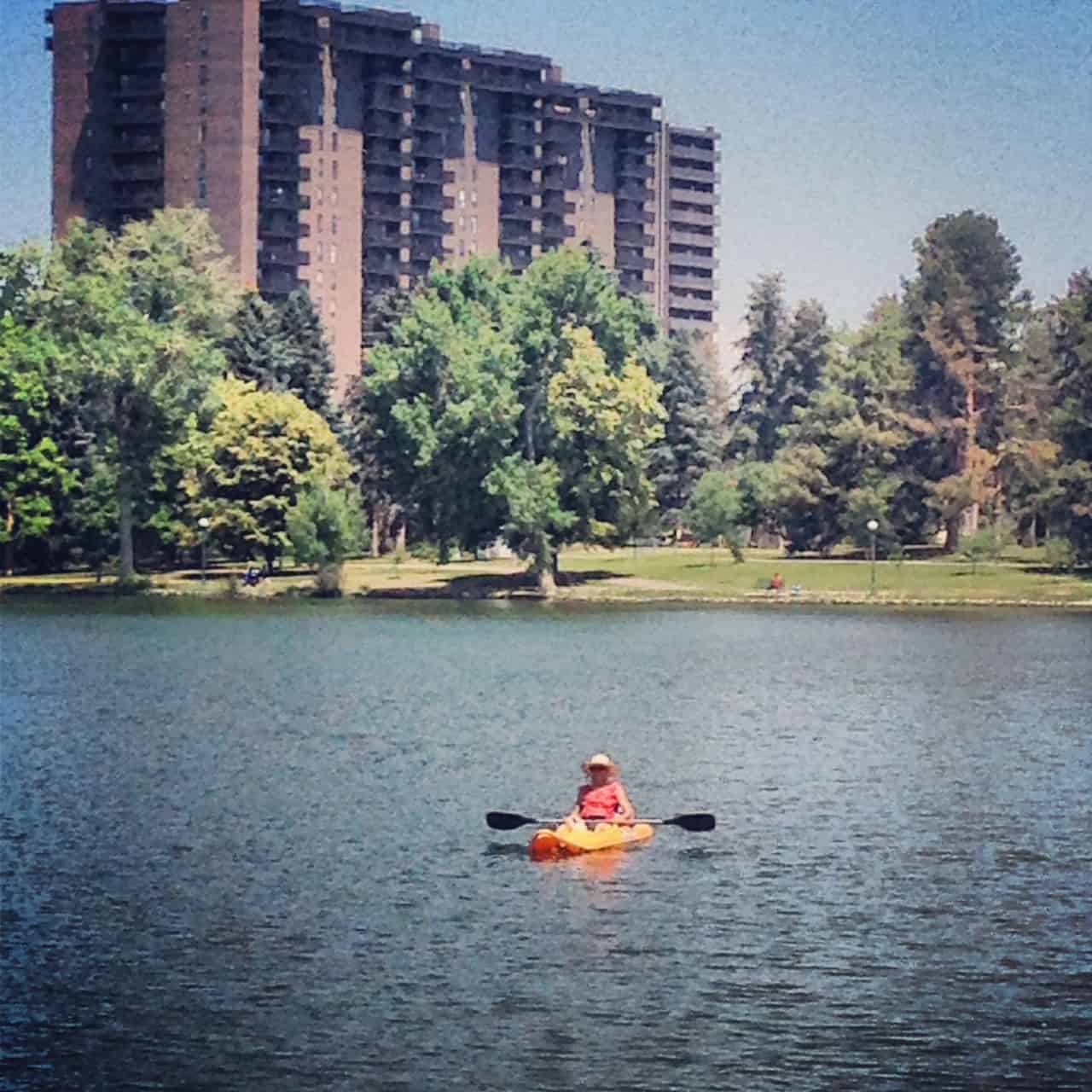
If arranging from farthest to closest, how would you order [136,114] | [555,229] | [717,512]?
1. [555,229]
2. [136,114]
3. [717,512]

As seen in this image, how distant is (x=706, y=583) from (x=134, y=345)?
1096 inches

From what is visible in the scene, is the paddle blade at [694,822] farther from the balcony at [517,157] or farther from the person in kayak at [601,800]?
the balcony at [517,157]

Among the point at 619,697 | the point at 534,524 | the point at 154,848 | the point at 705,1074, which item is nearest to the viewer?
the point at 705,1074

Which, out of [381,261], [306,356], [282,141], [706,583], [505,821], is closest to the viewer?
[505,821]

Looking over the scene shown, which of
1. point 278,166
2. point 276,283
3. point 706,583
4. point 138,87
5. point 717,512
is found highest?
point 138,87

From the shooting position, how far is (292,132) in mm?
172250

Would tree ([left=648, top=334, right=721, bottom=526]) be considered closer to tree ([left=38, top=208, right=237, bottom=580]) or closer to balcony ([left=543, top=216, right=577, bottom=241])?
tree ([left=38, top=208, right=237, bottom=580])

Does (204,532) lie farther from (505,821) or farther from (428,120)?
(428,120)

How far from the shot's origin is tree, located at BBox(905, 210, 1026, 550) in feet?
408

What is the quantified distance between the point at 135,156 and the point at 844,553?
71835mm

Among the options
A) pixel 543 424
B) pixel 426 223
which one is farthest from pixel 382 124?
pixel 543 424

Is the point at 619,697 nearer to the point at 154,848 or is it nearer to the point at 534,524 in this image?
the point at 154,848

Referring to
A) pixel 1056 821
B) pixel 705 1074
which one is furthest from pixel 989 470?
pixel 705 1074

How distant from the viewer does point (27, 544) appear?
115 m
